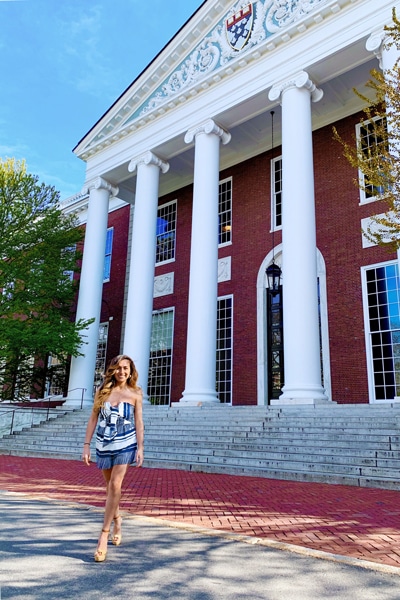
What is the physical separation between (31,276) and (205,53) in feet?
35.5

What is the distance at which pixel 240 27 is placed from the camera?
17.7 metres

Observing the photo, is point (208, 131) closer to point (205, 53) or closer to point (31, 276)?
point (205, 53)

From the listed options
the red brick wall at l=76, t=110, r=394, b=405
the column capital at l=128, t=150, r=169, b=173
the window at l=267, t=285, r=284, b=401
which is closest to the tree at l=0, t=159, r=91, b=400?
the column capital at l=128, t=150, r=169, b=173

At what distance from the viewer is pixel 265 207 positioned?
20.0 m

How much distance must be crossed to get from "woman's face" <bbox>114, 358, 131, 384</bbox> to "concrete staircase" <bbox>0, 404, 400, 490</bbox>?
5.33m

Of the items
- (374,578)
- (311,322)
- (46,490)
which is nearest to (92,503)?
(46,490)

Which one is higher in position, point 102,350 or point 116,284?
point 116,284

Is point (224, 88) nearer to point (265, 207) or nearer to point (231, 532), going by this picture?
point (265, 207)

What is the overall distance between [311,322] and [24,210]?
1258 centimetres

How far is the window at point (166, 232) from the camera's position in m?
23.6

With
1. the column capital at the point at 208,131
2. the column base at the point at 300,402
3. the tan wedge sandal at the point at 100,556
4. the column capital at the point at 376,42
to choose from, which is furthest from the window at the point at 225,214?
the tan wedge sandal at the point at 100,556

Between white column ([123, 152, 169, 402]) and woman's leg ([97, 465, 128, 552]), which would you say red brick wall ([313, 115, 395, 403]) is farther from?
woman's leg ([97, 465, 128, 552])

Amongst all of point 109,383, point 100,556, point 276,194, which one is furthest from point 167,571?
point 276,194

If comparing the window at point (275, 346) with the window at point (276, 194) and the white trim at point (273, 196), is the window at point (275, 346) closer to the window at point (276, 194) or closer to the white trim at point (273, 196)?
the white trim at point (273, 196)
